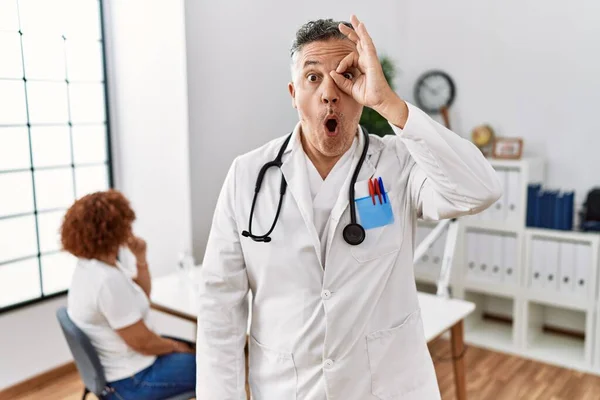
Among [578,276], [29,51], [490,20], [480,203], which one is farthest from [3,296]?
[490,20]

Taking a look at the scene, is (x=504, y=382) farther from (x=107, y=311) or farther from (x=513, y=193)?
(x=107, y=311)

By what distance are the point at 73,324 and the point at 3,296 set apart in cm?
138

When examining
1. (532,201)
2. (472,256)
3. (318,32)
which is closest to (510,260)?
(472,256)

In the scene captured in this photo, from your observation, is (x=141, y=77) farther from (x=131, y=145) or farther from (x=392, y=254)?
(x=392, y=254)

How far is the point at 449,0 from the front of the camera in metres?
4.36

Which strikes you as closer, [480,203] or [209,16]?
[480,203]

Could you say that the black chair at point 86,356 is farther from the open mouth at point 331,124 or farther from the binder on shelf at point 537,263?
the binder on shelf at point 537,263

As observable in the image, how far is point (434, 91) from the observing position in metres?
4.47

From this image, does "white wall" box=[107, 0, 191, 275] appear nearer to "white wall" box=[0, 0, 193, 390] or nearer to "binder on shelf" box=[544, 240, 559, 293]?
"white wall" box=[0, 0, 193, 390]

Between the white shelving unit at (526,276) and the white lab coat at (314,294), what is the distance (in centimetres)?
258

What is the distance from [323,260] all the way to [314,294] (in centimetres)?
8

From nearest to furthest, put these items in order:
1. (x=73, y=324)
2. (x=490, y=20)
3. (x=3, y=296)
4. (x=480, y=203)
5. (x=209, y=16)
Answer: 1. (x=480, y=203)
2. (x=73, y=324)
3. (x=3, y=296)
4. (x=209, y=16)
5. (x=490, y=20)

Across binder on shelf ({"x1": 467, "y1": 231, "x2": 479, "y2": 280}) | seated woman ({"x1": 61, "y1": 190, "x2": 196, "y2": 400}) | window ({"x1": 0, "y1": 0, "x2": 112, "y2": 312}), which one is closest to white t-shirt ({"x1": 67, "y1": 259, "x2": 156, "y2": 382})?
seated woman ({"x1": 61, "y1": 190, "x2": 196, "y2": 400})

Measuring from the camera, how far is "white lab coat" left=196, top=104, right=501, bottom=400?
1.28 metres
